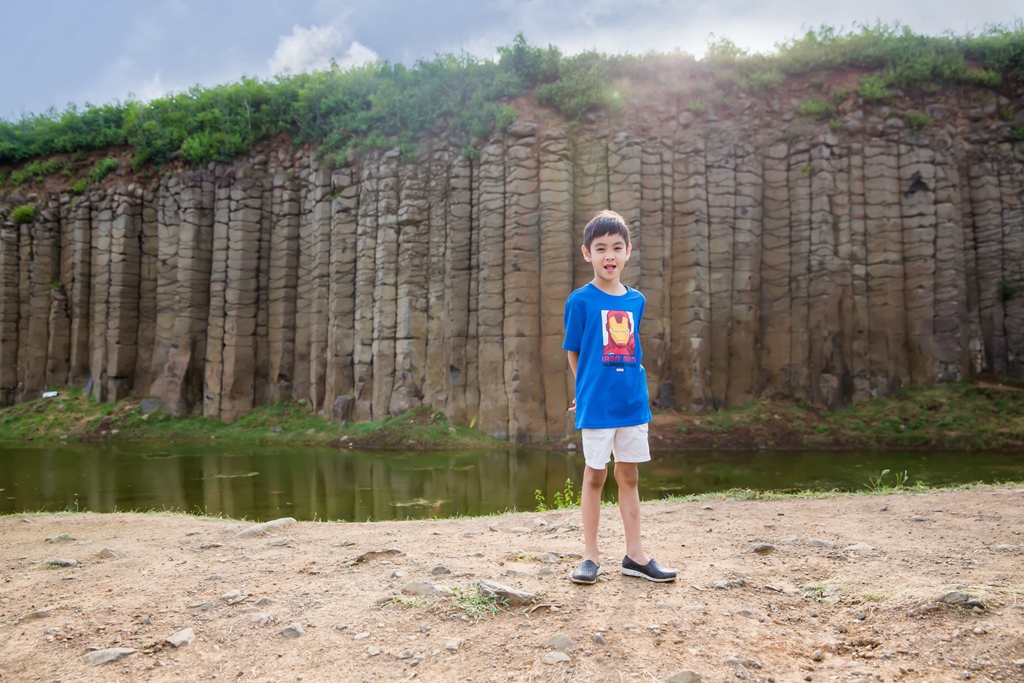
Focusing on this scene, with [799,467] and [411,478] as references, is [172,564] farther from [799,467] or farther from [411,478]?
[799,467]

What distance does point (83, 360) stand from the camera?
73.2 ft

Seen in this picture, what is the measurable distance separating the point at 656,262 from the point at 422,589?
13955 mm

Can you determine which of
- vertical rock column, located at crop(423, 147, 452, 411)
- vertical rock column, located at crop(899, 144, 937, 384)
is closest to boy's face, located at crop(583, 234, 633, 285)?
A: vertical rock column, located at crop(423, 147, 452, 411)

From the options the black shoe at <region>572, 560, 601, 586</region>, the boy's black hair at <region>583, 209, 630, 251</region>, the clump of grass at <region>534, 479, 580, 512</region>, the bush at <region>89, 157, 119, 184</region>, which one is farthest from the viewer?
the bush at <region>89, 157, 119, 184</region>

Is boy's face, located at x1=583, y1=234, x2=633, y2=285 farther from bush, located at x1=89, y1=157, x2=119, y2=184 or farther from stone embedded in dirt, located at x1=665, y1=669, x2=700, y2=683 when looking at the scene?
bush, located at x1=89, y1=157, x2=119, y2=184

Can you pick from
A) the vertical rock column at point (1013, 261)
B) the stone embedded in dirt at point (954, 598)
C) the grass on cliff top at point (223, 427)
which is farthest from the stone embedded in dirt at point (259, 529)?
the vertical rock column at point (1013, 261)

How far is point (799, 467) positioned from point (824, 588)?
9.20m

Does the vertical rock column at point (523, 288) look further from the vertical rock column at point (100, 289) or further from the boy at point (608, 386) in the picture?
the vertical rock column at point (100, 289)

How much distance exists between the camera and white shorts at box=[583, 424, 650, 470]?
377 centimetres

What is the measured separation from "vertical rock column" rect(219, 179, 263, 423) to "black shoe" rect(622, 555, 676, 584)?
709 inches

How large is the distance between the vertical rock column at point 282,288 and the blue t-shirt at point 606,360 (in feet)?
56.9

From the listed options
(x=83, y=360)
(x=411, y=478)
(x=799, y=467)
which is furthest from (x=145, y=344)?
(x=799, y=467)

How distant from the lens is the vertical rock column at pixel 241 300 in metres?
20.0

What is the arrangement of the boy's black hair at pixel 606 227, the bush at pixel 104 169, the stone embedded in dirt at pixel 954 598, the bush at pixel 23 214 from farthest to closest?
the bush at pixel 23 214
the bush at pixel 104 169
the boy's black hair at pixel 606 227
the stone embedded in dirt at pixel 954 598
